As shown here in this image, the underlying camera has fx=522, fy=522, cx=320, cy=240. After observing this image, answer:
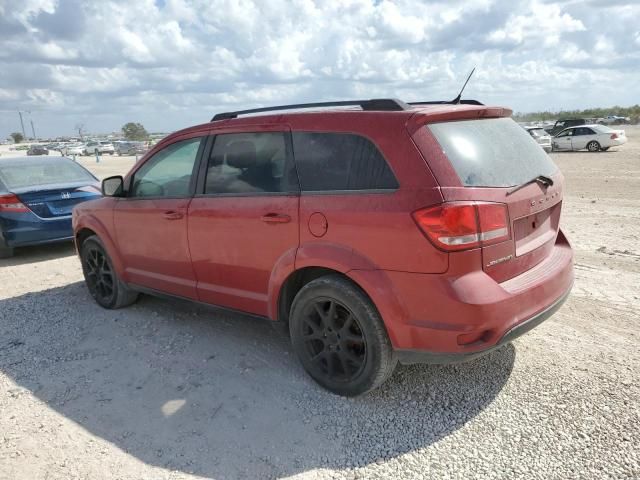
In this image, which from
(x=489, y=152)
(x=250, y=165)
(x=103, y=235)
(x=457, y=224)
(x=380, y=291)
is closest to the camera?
(x=457, y=224)

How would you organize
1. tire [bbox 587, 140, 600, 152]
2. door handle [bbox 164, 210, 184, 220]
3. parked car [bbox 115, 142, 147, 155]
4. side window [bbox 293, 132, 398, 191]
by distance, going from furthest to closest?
parked car [bbox 115, 142, 147, 155]
tire [bbox 587, 140, 600, 152]
door handle [bbox 164, 210, 184, 220]
side window [bbox 293, 132, 398, 191]

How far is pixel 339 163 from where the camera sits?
10.7 ft

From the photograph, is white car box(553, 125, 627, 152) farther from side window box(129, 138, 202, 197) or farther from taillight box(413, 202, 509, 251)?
taillight box(413, 202, 509, 251)

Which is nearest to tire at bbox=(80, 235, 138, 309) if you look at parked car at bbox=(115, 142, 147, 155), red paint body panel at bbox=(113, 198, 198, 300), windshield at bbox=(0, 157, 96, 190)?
red paint body panel at bbox=(113, 198, 198, 300)

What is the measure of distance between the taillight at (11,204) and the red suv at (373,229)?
4.20 metres

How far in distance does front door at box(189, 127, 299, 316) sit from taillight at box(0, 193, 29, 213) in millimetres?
4483

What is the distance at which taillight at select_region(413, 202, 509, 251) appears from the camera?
9.06 feet

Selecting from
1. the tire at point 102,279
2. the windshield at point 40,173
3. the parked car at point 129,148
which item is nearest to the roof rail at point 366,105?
the tire at point 102,279

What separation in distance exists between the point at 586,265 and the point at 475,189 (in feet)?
12.3

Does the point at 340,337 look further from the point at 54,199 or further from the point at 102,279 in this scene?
the point at 54,199

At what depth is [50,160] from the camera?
28.3 ft

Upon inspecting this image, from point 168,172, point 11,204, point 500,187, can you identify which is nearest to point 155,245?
point 168,172

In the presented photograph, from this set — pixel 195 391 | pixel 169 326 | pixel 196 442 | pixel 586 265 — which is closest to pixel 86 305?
pixel 169 326

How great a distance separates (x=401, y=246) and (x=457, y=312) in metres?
0.46
